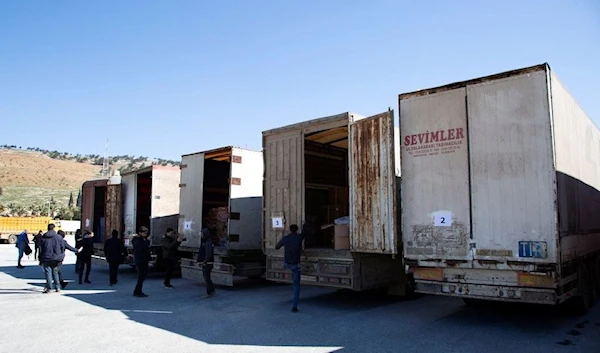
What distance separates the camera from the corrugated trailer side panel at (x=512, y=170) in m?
6.15

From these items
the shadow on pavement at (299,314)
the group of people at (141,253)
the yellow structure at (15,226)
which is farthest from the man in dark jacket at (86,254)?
the yellow structure at (15,226)

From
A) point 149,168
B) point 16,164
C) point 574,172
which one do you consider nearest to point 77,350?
point 574,172

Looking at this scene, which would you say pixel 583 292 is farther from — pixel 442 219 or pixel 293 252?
pixel 293 252

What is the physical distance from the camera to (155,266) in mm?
13547

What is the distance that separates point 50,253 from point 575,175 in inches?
445

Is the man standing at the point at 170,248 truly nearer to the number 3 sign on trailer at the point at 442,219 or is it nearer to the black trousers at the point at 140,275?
the black trousers at the point at 140,275

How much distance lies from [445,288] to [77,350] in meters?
5.35

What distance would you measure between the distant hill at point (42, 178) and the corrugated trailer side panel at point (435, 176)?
57.1 m

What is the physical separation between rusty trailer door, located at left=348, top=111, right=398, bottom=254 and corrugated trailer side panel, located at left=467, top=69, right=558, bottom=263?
1.53 metres

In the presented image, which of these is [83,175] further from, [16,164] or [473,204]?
[473,204]

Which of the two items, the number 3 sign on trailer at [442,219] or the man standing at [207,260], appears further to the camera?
the man standing at [207,260]

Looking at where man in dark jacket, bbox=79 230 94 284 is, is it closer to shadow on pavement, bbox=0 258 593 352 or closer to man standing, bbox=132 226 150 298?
shadow on pavement, bbox=0 258 593 352

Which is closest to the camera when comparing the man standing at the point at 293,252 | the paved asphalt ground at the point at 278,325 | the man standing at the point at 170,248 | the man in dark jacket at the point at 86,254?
the paved asphalt ground at the point at 278,325

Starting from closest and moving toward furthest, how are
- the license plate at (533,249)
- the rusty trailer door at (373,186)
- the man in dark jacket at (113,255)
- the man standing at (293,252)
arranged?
the license plate at (533,249) → the rusty trailer door at (373,186) → the man standing at (293,252) → the man in dark jacket at (113,255)
